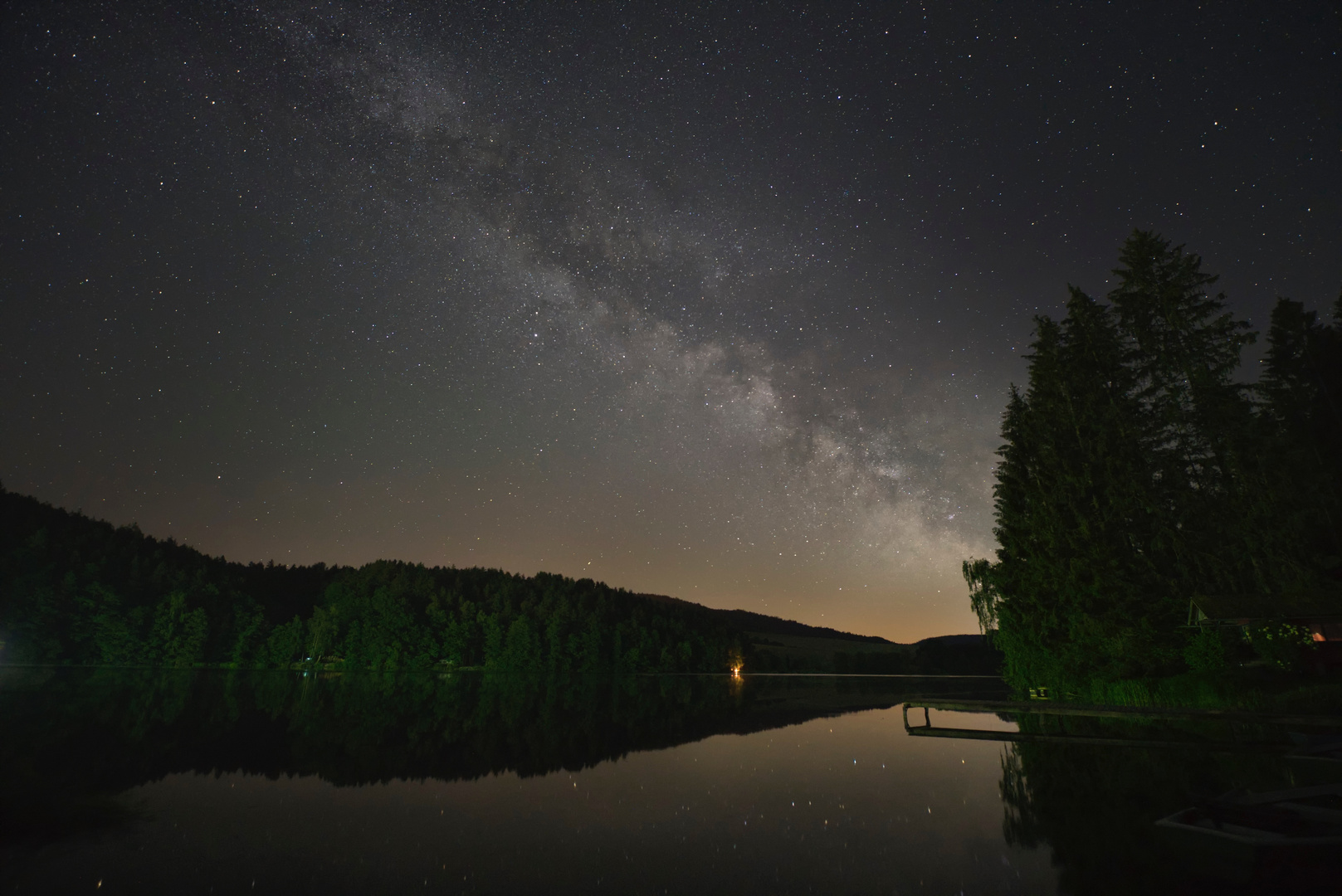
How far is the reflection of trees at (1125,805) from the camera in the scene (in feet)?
29.9

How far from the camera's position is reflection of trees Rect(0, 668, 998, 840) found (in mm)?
15727

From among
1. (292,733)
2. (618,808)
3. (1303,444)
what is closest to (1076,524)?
(1303,444)

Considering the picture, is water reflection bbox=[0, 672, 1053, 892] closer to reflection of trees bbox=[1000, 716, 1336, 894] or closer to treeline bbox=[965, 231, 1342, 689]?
reflection of trees bbox=[1000, 716, 1336, 894]

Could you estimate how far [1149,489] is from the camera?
31188 mm

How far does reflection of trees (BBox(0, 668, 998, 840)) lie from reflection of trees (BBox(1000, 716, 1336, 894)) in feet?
43.1

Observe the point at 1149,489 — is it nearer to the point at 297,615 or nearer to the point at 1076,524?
the point at 1076,524

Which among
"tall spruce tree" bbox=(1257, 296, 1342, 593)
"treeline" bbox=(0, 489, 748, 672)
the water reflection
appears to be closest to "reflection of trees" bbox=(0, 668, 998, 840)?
the water reflection

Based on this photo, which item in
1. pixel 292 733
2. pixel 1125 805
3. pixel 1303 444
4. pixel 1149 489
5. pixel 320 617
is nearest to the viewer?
pixel 1125 805

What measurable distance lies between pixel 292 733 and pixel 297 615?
364ft

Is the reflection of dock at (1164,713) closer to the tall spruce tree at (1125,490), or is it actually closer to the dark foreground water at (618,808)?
the dark foreground water at (618,808)

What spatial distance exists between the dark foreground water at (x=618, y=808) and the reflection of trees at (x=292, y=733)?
17 cm

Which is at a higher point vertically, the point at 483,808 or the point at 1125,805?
the point at 1125,805

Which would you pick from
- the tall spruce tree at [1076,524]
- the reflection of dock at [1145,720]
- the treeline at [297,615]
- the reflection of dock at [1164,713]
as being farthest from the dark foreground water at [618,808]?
the treeline at [297,615]

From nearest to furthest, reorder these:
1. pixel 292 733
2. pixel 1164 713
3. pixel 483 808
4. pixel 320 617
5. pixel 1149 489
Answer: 1. pixel 483 808
2. pixel 1164 713
3. pixel 292 733
4. pixel 1149 489
5. pixel 320 617
